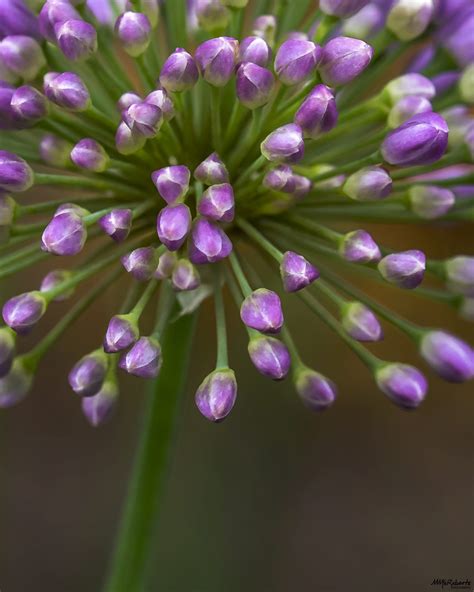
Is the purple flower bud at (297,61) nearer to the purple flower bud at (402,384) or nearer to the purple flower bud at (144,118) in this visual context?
the purple flower bud at (144,118)

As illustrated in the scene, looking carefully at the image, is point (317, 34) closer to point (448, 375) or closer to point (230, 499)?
point (448, 375)

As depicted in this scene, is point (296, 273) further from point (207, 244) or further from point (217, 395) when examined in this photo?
point (217, 395)

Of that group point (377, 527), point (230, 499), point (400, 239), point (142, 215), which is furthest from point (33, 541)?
point (142, 215)

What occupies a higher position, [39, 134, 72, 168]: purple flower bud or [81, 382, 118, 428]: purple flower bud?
[39, 134, 72, 168]: purple flower bud

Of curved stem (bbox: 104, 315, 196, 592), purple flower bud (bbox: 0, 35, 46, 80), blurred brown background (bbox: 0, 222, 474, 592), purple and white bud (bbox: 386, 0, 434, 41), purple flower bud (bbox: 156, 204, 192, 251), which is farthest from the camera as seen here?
blurred brown background (bbox: 0, 222, 474, 592)

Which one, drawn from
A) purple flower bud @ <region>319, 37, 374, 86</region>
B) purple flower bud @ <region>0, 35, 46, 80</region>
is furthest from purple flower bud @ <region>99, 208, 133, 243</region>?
purple flower bud @ <region>319, 37, 374, 86</region>

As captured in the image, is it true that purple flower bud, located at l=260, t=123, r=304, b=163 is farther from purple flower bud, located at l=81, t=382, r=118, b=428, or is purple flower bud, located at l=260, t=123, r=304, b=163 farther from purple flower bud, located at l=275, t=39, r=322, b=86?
purple flower bud, located at l=81, t=382, r=118, b=428

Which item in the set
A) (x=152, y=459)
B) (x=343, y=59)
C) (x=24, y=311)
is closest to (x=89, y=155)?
(x=24, y=311)
